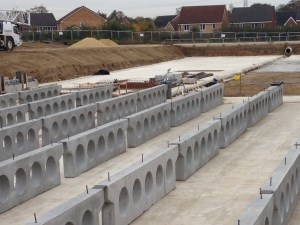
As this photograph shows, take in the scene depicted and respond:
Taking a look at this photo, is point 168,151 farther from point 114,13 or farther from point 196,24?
point 114,13

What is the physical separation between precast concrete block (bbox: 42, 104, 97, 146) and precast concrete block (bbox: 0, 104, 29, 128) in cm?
234

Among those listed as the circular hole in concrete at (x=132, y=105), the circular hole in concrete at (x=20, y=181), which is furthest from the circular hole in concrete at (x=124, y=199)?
the circular hole in concrete at (x=132, y=105)

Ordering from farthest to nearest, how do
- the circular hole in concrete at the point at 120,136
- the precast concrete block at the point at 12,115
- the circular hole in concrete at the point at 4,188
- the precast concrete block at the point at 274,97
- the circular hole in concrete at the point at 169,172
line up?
1. the precast concrete block at the point at 274,97
2. the precast concrete block at the point at 12,115
3. the circular hole in concrete at the point at 120,136
4. the circular hole in concrete at the point at 169,172
5. the circular hole in concrete at the point at 4,188

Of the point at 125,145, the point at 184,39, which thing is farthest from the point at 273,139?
the point at 184,39

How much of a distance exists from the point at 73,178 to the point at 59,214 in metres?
5.44

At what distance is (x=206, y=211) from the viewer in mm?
11102

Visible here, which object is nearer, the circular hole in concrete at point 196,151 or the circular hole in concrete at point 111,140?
the circular hole in concrete at point 196,151

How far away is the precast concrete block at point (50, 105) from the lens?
21.9 metres

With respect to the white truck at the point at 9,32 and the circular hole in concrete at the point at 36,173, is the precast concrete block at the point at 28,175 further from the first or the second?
the white truck at the point at 9,32

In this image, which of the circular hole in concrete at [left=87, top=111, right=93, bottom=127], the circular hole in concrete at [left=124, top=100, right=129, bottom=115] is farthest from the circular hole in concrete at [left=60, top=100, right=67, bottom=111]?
the circular hole in concrete at [left=87, top=111, right=93, bottom=127]

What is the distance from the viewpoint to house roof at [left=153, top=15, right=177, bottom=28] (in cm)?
13400

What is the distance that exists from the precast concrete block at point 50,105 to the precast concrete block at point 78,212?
12.4 meters

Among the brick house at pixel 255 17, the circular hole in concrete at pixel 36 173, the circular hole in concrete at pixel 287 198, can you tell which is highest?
the brick house at pixel 255 17

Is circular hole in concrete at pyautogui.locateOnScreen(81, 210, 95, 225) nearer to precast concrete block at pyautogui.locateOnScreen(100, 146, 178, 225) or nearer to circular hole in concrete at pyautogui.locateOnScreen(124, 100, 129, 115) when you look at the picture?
precast concrete block at pyautogui.locateOnScreen(100, 146, 178, 225)
